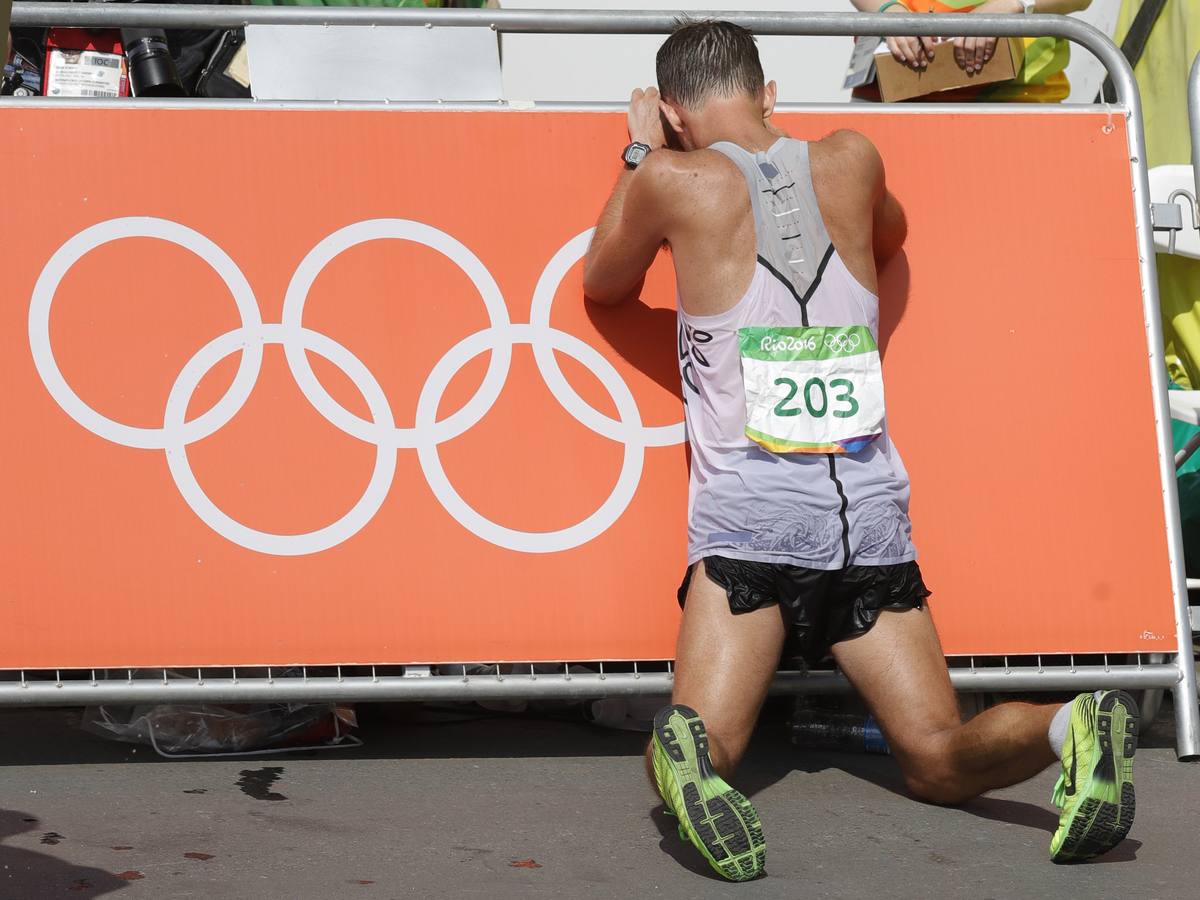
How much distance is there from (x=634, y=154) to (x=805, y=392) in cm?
85

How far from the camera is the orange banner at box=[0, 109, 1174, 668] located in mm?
3785

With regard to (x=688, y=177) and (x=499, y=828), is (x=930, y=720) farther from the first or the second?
(x=688, y=177)

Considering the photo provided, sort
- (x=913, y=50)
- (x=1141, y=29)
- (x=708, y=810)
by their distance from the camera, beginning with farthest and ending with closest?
(x=1141, y=29) → (x=913, y=50) → (x=708, y=810)

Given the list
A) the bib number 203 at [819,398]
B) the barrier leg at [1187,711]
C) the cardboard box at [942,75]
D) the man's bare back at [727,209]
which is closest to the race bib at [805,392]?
the bib number 203 at [819,398]

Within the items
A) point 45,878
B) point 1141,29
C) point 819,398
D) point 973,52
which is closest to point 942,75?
point 973,52

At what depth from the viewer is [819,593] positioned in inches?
134

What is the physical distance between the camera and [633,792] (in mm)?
3668

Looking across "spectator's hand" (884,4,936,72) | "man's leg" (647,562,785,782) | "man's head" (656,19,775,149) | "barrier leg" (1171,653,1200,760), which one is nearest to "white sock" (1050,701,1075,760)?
"man's leg" (647,562,785,782)

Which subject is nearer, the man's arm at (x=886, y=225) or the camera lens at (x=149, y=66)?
the man's arm at (x=886, y=225)

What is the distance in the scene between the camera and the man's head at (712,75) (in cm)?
362

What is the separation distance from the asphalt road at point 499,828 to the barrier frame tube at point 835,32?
250 mm

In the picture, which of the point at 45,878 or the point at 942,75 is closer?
the point at 45,878

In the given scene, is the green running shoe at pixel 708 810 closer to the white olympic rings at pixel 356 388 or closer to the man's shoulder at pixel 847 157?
the white olympic rings at pixel 356 388

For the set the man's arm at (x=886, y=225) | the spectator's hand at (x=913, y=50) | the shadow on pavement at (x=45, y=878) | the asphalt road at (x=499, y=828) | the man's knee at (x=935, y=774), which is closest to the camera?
the shadow on pavement at (x=45, y=878)
